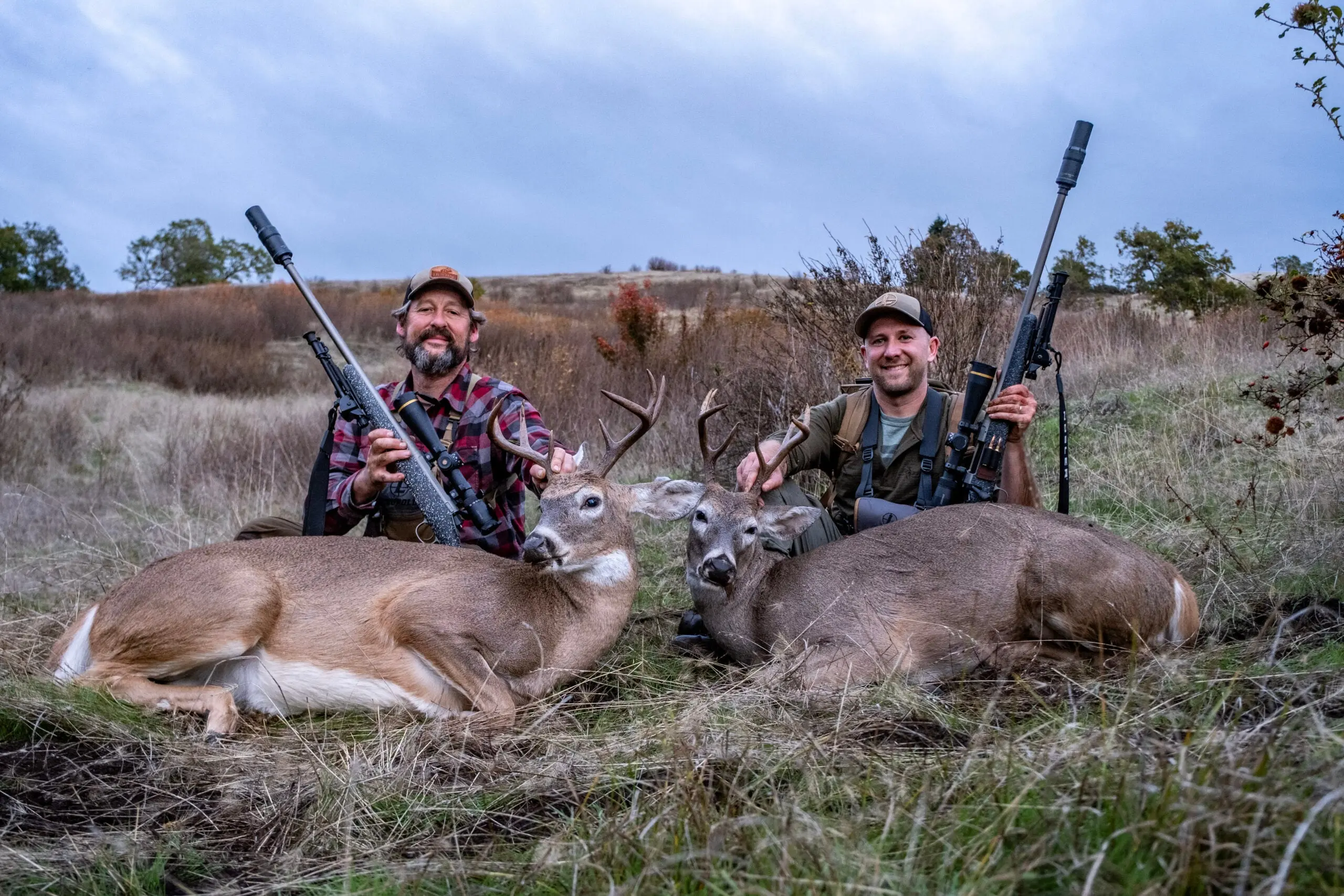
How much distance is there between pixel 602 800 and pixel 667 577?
12.0ft

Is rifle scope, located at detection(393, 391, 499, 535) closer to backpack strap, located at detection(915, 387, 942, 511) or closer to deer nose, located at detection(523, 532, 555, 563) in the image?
deer nose, located at detection(523, 532, 555, 563)

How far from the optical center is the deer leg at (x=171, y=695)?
14.0 ft

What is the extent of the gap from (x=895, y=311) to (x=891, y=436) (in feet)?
2.28

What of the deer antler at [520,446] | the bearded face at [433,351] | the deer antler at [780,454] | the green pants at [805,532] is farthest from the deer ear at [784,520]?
the bearded face at [433,351]

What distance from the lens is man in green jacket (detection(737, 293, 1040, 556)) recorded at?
586 cm

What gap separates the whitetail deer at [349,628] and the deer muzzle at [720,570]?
1.47ft

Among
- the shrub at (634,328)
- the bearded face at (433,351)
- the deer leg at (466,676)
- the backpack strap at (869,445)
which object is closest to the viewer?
the deer leg at (466,676)

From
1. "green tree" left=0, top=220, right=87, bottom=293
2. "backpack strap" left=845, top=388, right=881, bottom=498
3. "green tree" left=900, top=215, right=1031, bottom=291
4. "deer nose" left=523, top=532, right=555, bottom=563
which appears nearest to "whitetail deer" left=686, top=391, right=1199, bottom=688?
"deer nose" left=523, top=532, right=555, bottom=563

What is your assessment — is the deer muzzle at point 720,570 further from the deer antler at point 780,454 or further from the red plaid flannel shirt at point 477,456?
the red plaid flannel shirt at point 477,456

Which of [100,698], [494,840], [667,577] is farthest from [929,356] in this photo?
[100,698]

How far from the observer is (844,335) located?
29.4ft

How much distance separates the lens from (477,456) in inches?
240

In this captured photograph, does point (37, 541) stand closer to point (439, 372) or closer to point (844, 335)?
point (439, 372)

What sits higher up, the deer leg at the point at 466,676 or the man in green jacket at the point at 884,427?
the man in green jacket at the point at 884,427
